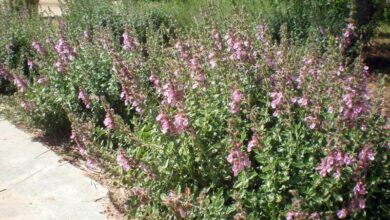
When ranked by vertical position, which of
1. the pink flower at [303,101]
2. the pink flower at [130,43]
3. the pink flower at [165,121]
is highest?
the pink flower at [303,101]

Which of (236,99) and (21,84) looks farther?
(21,84)

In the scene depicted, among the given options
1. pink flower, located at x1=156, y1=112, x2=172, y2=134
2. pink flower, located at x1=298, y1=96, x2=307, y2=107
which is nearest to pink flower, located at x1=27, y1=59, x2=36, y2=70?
pink flower, located at x1=156, y1=112, x2=172, y2=134

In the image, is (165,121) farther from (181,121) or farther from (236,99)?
(236,99)

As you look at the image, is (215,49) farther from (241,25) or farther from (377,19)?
(377,19)

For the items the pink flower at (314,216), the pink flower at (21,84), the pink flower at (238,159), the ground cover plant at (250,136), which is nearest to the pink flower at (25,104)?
the pink flower at (21,84)

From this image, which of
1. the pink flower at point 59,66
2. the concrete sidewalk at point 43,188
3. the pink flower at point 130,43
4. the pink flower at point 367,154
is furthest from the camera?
the pink flower at point 59,66

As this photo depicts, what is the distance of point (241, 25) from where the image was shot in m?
4.07

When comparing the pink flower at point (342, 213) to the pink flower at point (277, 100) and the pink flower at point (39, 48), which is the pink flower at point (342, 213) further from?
the pink flower at point (39, 48)

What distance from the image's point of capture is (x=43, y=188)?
14.5 ft

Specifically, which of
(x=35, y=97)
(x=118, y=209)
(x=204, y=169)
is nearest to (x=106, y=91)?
(x=35, y=97)

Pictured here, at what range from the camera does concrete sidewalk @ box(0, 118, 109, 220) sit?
403 centimetres

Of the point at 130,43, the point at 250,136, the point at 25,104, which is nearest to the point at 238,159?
the point at 250,136

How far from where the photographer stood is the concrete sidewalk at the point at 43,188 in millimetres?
4031

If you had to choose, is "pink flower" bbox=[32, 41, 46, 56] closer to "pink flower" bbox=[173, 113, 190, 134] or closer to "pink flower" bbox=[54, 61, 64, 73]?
"pink flower" bbox=[54, 61, 64, 73]
